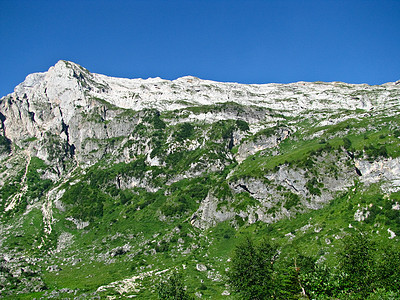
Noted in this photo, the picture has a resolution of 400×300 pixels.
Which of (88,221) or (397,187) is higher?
(397,187)

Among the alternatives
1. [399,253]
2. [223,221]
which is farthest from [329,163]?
[399,253]

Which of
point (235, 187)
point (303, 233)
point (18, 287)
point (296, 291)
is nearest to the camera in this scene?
point (296, 291)

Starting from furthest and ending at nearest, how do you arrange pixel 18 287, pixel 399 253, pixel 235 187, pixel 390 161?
pixel 235 187 < pixel 390 161 < pixel 18 287 < pixel 399 253

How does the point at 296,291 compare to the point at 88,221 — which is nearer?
the point at 296,291

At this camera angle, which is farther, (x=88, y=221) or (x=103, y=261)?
(x=88, y=221)

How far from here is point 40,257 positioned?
15175cm

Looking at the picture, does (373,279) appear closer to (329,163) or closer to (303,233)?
(303,233)

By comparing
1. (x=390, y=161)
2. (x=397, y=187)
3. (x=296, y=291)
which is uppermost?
(x=390, y=161)

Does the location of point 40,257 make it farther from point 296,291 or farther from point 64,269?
point 296,291

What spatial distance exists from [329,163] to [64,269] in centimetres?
14786

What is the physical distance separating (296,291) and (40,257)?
146 meters

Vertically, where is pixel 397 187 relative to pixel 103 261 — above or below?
above

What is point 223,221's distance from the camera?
16125cm

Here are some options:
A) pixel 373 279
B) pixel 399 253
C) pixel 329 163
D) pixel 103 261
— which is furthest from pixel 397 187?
pixel 103 261
